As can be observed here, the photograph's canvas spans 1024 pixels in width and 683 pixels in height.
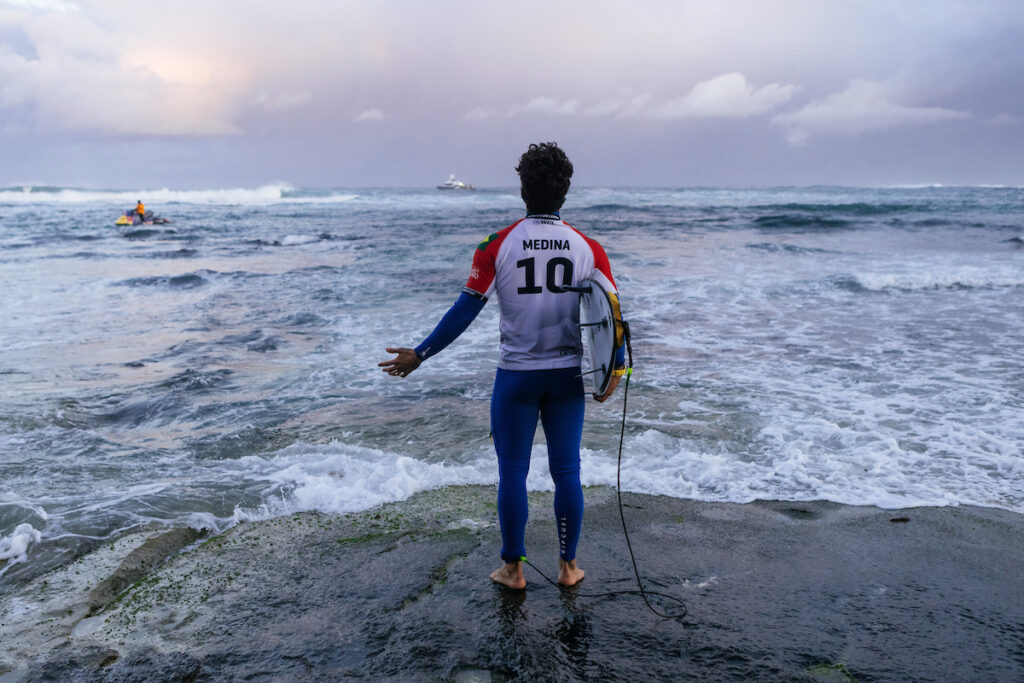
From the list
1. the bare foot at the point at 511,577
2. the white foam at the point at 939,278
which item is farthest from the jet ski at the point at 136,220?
the bare foot at the point at 511,577

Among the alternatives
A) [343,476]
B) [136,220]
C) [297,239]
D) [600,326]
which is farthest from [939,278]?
[136,220]

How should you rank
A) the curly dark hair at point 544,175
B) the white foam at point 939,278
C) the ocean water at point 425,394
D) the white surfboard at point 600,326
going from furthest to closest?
the white foam at point 939,278
the ocean water at point 425,394
the curly dark hair at point 544,175
the white surfboard at point 600,326

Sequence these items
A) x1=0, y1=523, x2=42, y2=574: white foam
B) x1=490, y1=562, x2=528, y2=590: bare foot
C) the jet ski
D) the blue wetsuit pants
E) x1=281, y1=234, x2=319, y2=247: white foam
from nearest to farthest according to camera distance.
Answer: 1. the blue wetsuit pants
2. x1=490, y1=562, x2=528, y2=590: bare foot
3. x1=0, y1=523, x2=42, y2=574: white foam
4. x1=281, y1=234, x2=319, y2=247: white foam
5. the jet ski

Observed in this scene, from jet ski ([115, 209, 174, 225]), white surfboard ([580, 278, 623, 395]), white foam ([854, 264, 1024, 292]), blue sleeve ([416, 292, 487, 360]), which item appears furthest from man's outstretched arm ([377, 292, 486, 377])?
jet ski ([115, 209, 174, 225])

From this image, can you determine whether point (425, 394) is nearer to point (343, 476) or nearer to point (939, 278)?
point (343, 476)

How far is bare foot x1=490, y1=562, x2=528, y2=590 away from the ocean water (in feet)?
4.78

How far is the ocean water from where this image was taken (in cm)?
477

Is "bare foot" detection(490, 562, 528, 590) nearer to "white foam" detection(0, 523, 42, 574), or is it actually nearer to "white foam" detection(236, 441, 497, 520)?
"white foam" detection(236, 441, 497, 520)

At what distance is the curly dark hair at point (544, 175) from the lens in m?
3.14

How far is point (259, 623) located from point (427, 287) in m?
12.5

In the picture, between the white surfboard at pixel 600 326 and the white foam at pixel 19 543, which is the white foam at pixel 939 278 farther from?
the white foam at pixel 19 543

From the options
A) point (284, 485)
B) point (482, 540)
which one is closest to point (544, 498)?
point (482, 540)

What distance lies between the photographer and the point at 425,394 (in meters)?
7.42

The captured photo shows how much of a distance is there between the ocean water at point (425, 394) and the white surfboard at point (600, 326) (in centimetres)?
180
